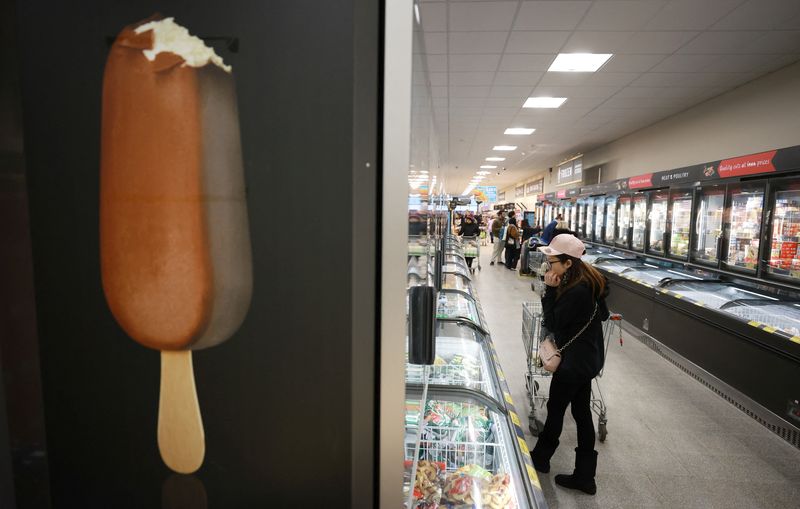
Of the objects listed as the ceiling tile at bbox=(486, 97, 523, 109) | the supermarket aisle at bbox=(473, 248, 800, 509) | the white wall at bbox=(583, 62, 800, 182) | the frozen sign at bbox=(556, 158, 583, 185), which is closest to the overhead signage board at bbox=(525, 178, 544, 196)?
the frozen sign at bbox=(556, 158, 583, 185)

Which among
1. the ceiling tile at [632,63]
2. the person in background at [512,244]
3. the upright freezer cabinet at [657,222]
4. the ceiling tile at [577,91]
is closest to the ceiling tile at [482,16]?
the ceiling tile at [632,63]

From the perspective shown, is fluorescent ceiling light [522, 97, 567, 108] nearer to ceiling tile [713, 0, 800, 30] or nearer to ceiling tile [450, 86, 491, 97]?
ceiling tile [450, 86, 491, 97]

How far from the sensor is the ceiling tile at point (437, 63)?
16.8 ft

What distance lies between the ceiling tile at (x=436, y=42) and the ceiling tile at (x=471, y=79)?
33.8 inches

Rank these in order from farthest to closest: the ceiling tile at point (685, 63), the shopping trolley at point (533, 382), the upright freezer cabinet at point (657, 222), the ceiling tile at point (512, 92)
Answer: the ceiling tile at point (512, 92) < the upright freezer cabinet at point (657, 222) < the ceiling tile at point (685, 63) < the shopping trolley at point (533, 382)

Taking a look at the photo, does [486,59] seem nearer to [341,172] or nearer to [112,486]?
[341,172]

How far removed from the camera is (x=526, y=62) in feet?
17.0

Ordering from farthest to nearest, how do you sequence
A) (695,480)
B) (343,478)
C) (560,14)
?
(560,14)
(695,480)
(343,478)

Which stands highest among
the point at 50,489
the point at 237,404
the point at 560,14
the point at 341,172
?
the point at 560,14

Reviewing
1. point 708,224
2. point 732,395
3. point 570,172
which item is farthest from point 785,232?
point 570,172

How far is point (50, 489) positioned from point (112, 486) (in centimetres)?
13

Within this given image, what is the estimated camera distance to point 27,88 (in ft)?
2.65

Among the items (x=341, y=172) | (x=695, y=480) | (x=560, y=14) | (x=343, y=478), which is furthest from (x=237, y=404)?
(x=560, y=14)

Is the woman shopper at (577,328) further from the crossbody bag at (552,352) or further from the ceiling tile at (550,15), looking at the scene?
the ceiling tile at (550,15)
